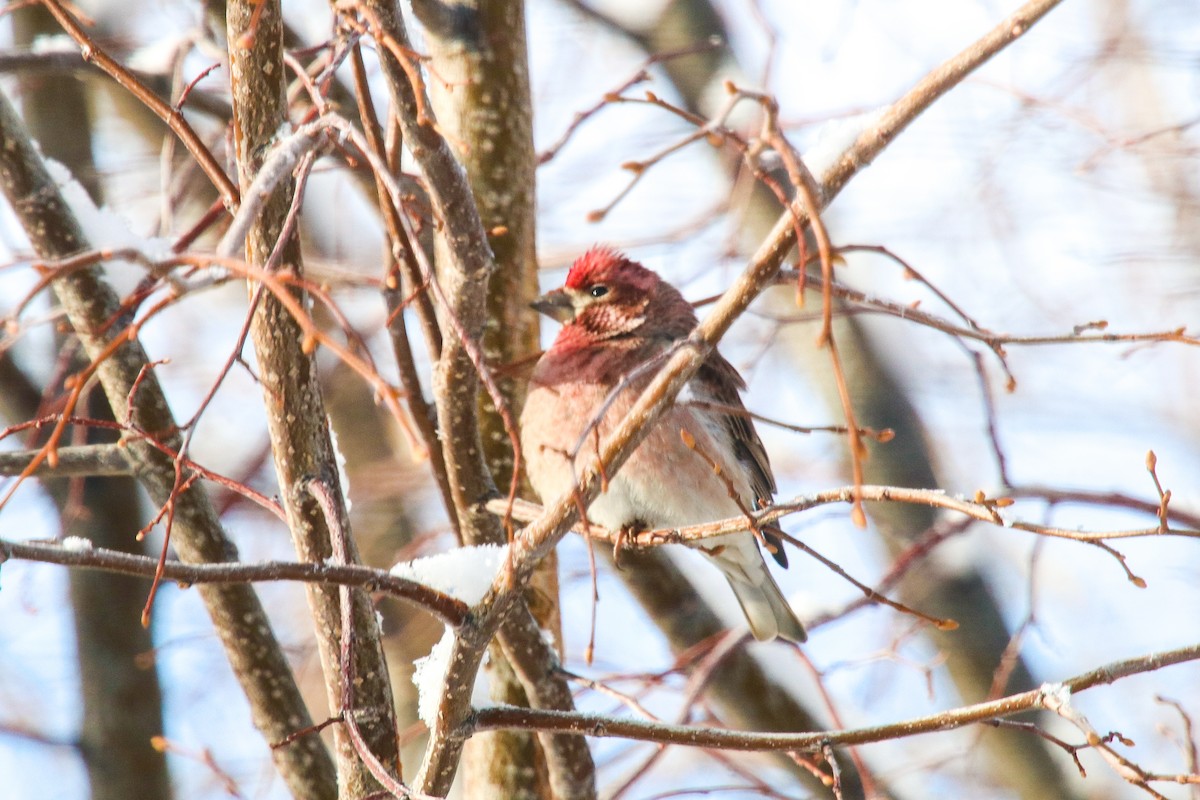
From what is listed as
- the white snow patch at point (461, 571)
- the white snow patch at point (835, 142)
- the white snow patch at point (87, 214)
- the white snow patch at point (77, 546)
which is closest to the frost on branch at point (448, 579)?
the white snow patch at point (461, 571)

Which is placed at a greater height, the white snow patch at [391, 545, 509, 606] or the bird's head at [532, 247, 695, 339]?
the bird's head at [532, 247, 695, 339]

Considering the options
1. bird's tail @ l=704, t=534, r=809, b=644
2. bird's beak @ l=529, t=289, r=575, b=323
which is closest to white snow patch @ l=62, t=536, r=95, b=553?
bird's beak @ l=529, t=289, r=575, b=323

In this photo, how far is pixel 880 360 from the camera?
23.8ft

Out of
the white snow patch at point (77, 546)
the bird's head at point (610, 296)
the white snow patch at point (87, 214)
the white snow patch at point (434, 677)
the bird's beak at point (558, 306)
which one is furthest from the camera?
the bird's head at point (610, 296)

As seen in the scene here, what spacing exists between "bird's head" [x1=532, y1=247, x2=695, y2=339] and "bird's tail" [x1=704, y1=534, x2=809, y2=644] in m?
0.95

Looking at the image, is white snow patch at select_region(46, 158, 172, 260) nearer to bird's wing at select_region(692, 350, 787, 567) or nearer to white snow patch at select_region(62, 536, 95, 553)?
white snow patch at select_region(62, 536, 95, 553)

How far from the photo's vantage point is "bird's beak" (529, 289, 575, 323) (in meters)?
4.31

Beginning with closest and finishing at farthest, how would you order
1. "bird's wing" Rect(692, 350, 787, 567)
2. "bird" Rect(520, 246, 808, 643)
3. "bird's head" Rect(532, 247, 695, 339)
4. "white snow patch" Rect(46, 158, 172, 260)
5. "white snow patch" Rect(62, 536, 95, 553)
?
1. "white snow patch" Rect(62, 536, 95, 553)
2. "white snow patch" Rect(46, 158, 172, 260)
3. "bird" Rect(520, 246, 808, 643)
4. "bird's wing" Rect(692, 350, 787, 567)
5. "bird's head" Rect(532, 247, 695, 339)

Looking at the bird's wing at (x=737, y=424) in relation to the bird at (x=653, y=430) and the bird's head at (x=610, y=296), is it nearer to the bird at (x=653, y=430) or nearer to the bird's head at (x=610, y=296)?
the bird at (x=653, y=430)

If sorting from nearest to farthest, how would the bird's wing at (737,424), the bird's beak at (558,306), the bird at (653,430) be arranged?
1. the bird at (653,430)
2. the bird's beak at (558,306)
3. the bird's wing at (737,424)

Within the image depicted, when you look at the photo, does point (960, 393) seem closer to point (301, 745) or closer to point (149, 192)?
point (149, 192)

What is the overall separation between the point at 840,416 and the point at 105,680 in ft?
14.5

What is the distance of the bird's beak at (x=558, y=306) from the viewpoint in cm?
431

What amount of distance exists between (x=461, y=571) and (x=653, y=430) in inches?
58.3
